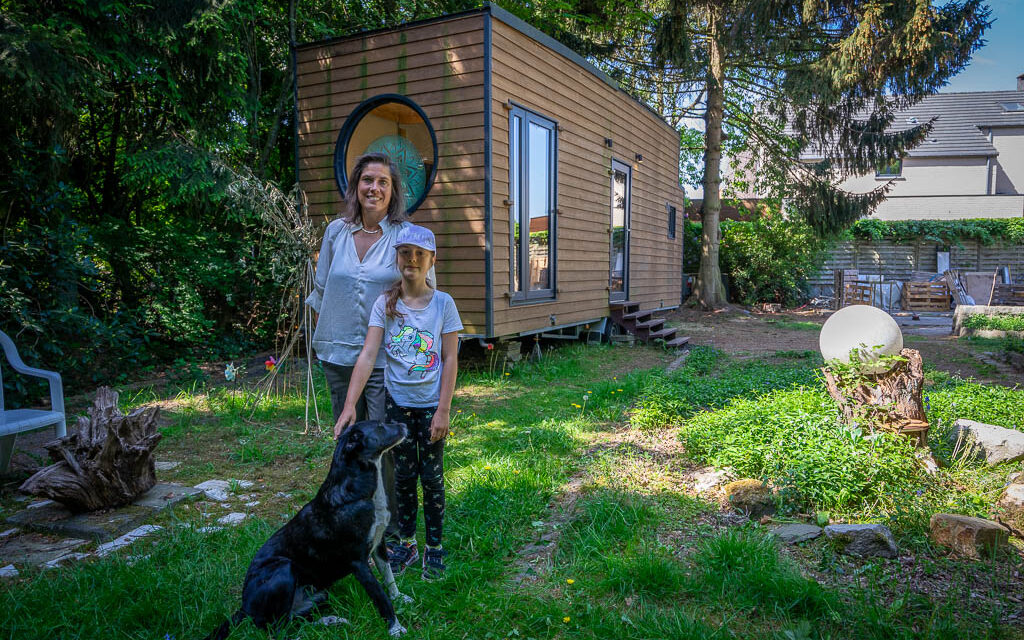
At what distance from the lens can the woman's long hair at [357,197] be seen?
2701 millimetres

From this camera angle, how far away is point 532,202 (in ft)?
24.1

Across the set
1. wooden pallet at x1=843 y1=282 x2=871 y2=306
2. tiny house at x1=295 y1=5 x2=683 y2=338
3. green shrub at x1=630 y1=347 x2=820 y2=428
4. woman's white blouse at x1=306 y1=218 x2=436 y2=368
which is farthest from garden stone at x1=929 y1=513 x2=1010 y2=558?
wooden pallet at x1=843 y1=282 x2=871 y2=306

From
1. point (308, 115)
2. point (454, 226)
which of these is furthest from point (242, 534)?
point (308, 115)

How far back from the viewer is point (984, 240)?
1858 cm

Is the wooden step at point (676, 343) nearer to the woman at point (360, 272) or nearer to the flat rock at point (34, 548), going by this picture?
the woman at point (360, 272)

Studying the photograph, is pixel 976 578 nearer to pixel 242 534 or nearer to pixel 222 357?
pixel 242 534

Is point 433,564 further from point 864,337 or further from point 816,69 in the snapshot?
point 816,69

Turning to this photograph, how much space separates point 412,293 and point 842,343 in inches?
126

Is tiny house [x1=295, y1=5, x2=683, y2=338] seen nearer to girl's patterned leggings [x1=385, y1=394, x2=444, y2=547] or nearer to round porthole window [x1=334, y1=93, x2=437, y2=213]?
round porthole window [x1=334, y1=93, x2=437, y2=213]

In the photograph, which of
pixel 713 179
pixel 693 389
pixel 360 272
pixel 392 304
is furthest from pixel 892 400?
pixel 713 179

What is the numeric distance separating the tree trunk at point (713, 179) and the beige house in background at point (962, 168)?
10.3 metres

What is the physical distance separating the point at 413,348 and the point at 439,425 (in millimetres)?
344

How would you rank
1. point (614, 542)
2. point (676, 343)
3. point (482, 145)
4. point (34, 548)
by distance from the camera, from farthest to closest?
1. point (676, 343)
2. point (482, 145)
3. point (34, 548)
4. point (614, 542)

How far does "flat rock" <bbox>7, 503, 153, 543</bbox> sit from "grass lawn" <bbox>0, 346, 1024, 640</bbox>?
0.19 metres
